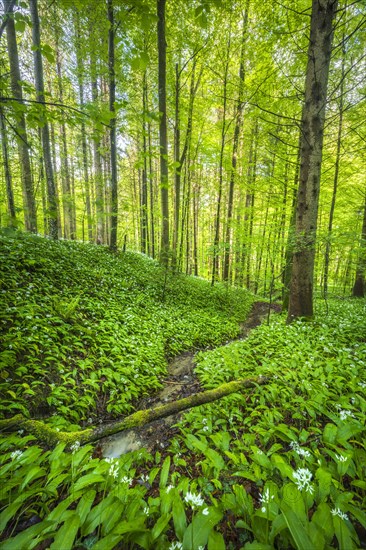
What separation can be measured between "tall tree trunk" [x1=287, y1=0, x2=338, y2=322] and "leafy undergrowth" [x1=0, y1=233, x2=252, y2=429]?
9.20 feet

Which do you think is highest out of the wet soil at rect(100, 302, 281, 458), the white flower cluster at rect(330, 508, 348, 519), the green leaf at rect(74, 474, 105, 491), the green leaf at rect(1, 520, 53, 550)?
the green leaf at rect(1, 520, 53, 550)

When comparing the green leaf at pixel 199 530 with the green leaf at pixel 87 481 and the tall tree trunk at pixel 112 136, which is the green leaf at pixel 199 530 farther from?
the tall tree trunk at pixel 112 136

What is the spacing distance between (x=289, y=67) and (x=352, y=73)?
116 inches

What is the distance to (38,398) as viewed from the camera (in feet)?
9.65

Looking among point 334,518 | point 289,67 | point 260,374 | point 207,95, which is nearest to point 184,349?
point 260,374

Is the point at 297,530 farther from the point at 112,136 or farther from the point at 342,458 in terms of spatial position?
the point at 112,136

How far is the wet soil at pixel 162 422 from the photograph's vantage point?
2795 mm

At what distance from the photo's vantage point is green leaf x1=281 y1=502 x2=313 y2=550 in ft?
3.46

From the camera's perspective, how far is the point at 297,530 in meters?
1.10

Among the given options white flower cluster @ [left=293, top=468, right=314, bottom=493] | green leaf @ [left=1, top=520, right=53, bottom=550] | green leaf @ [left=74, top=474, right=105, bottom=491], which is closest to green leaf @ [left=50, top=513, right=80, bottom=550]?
green leaf @ [left=1, top=520, right=53, bottom=550]

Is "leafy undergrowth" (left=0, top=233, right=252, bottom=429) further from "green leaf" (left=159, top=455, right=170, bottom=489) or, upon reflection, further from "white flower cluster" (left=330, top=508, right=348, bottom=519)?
"white flower cluster" (left=330, top=508, right=348, bottom=519)

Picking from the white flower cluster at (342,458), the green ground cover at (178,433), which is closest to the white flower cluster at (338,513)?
the green ground cover at (178,433)

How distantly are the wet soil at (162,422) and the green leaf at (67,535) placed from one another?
5.64 feet

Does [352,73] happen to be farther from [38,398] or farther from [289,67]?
[38,398]
